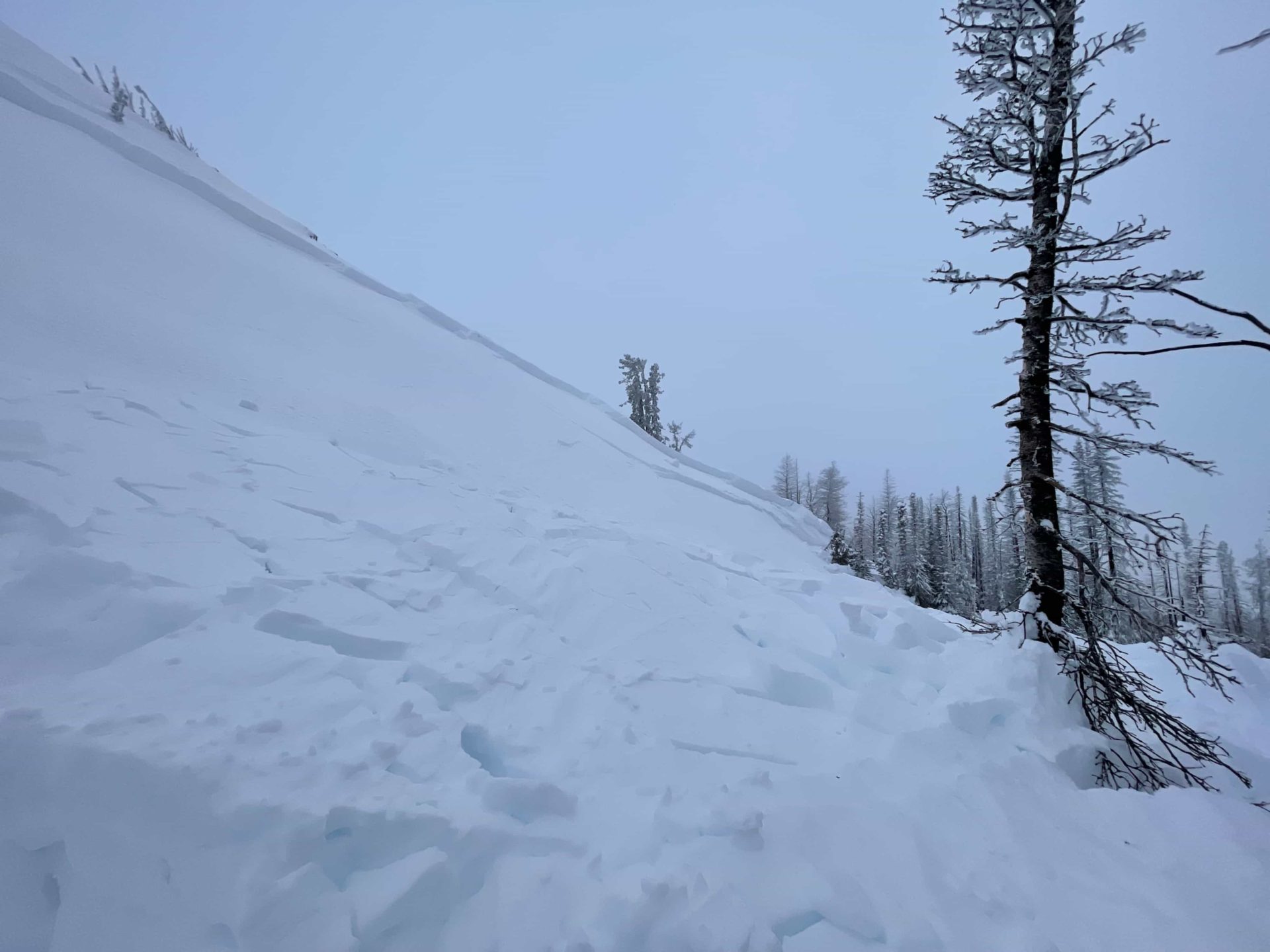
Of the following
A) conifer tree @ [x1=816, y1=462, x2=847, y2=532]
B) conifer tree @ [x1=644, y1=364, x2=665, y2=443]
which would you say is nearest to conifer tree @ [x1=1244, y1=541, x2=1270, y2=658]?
conifer tree @ [x1=816, y1=462, x2=847, y2=532]

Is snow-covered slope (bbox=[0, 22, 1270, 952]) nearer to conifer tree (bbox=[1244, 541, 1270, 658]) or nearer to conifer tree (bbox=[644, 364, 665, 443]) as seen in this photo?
conifer tree (bbox=[644, 364, 665, 443])

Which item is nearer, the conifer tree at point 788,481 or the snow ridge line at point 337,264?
the snow ridge line at point 337,264

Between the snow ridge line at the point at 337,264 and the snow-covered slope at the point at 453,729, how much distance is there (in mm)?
6372

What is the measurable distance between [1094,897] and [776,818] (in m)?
1.57

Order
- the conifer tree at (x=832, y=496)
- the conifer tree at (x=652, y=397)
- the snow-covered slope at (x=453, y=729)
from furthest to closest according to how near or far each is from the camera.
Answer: the conifer tree at (x=832, y=496), the conifer tree at (x=652, y=397), the snow-covered slope at (x=453, y=729)

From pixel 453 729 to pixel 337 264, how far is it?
47.6ft

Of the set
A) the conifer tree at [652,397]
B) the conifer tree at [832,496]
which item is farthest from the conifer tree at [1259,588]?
the conifer tree at [652,397]

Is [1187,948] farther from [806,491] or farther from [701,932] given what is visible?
[806,491]

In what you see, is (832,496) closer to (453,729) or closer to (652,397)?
(652,397)

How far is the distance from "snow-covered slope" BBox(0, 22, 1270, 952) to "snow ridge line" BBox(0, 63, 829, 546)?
6.37 m

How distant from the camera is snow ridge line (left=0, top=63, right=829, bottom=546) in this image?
1014 centimetres

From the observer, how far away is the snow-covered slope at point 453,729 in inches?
77.5

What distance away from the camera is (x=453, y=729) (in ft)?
9.41

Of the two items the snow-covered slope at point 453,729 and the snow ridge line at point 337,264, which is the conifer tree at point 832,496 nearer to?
the snow ridge line at point 337,264
